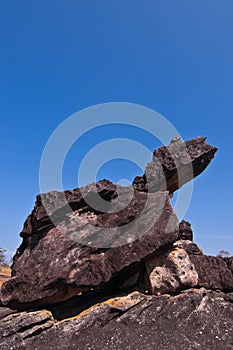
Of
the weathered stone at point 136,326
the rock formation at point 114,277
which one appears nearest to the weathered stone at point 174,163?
the rock formation at point 114,277

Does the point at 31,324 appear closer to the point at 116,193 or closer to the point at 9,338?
the point at 9,338

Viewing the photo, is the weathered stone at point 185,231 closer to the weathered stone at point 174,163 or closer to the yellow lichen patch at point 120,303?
the weathered stone at point 174,163

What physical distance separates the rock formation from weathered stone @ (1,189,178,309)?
0.04 m

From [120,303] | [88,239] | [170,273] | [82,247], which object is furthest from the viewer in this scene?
[170,273]

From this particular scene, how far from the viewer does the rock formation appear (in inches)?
434

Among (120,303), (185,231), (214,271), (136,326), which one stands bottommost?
(136,326)

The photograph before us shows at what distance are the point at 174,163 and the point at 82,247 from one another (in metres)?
5.77

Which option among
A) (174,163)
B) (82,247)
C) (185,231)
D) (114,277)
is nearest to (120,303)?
(114,277)

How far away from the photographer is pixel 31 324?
11.5 meters

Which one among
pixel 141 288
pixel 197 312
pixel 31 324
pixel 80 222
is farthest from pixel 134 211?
pixel 31 324

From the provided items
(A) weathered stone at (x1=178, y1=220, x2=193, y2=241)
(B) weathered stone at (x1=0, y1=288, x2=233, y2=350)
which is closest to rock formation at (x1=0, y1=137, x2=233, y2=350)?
(B) weathered stone at (x1=0, y1=288, x2=233, y2=350)

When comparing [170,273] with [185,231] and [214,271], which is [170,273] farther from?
[185,231]

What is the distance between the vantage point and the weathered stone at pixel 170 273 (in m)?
12.8

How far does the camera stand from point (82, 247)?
12.7 metres
